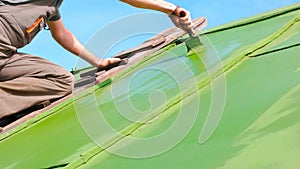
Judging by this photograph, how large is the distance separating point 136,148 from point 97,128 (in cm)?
44

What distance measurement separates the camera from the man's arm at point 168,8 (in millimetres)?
3004

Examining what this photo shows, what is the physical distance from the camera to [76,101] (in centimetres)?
278

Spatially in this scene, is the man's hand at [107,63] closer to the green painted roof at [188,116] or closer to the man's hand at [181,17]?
the green painted roof at [188,116]

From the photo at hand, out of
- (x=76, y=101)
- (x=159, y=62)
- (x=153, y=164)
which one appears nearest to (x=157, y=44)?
(x=159, y=62)

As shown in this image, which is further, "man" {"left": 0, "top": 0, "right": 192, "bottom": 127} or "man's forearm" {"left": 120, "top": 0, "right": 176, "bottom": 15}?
"man's forearm" {"left": 120, "top": 0, "right": 176, "bottom": 15}

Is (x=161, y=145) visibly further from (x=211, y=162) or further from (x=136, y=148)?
(x=211, y=162)

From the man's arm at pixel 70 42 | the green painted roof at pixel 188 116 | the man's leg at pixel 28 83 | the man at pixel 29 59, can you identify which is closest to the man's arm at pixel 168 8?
the man at pixel 29 59

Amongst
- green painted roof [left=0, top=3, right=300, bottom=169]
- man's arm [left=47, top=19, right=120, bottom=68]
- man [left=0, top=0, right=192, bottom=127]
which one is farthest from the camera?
man's arm [left=47, top=19, right=120, bottom=68]

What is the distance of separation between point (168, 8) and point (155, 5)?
0.23 ft

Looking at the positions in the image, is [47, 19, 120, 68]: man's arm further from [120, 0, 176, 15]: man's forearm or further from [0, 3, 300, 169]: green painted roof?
[120, 0, 176, 15]: man's forearm

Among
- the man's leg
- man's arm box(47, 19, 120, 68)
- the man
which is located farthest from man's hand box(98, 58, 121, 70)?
the man's leg

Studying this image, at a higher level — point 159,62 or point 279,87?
point 279,87

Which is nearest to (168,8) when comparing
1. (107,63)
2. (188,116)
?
(107,63)

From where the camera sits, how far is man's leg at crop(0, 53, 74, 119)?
2834 mm
